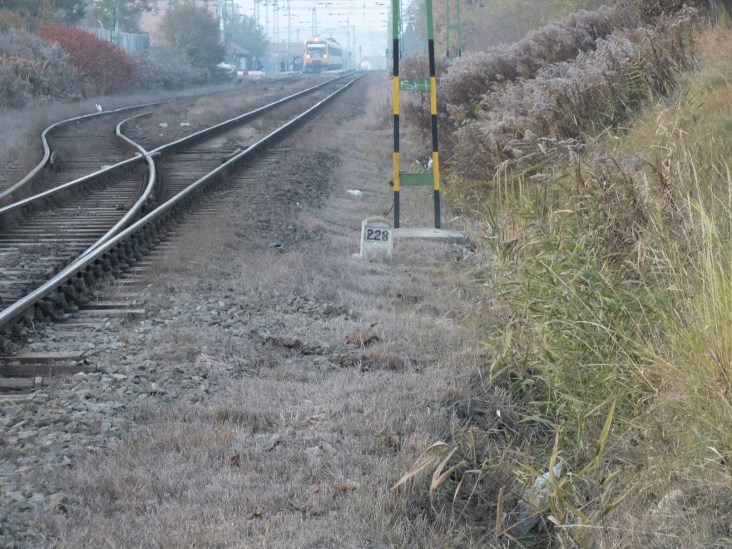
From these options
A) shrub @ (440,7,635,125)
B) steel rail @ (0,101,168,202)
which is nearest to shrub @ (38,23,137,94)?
steel rail @ (0,101,168,202)

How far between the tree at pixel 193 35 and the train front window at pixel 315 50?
17.6m

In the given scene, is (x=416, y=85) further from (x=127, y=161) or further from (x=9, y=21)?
(x=9, y=21)

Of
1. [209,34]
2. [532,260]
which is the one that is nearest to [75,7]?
[209,34]

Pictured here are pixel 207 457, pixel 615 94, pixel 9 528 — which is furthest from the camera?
pixel 615 94

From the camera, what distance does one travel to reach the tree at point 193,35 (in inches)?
2886

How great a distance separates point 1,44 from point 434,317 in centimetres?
3452

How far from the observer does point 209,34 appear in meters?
76.0

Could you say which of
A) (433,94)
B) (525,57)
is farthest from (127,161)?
(433,94)

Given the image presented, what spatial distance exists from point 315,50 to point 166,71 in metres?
37.4

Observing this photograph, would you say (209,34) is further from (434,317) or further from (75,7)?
(434,317)

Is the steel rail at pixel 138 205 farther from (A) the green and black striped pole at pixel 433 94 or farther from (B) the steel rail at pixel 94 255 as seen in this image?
(A) the green and black striped pole at pixel 433 94

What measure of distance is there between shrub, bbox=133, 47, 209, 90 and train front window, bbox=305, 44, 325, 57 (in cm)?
2515

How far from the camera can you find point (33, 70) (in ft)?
116

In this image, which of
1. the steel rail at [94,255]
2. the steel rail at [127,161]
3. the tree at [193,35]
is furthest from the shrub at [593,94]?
the tree at [193,35]
